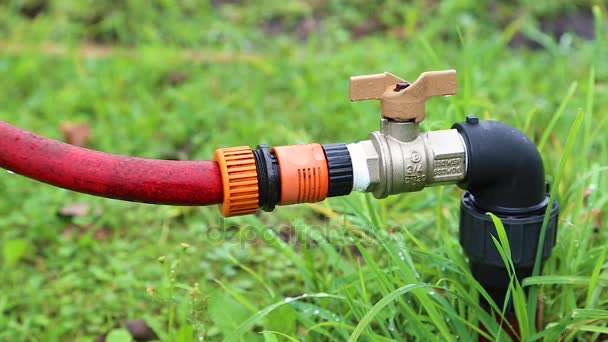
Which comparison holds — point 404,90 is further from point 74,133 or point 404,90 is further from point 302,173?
point 74,133

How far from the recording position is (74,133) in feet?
8.45

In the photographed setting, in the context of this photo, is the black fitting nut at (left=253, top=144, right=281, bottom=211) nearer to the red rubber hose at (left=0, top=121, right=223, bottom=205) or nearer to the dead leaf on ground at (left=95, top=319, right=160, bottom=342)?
the red rubber hose at (left=0, top=121, right=223, bottom=205)

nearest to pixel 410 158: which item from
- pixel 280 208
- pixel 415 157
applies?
pixel 415 157

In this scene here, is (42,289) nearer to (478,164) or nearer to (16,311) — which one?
(16,311)

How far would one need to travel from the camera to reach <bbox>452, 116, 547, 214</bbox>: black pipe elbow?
1.33 m

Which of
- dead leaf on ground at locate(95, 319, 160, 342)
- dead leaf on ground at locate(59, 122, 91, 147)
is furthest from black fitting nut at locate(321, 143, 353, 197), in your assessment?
dead leaf on ground at locate(59, 122, 91, 147)

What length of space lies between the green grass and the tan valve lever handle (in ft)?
0.84

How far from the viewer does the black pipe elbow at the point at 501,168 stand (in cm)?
133

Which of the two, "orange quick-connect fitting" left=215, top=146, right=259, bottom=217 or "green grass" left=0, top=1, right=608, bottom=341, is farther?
"green grass" left=0, top=1, right=608, bottom=341

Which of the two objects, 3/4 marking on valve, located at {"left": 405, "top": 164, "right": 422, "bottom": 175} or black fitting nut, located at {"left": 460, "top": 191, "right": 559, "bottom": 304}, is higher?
3/4 marking on valve, located at {"left": 405, "top": 164, "right": 422, "bottom": 175}

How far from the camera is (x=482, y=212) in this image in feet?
4.61

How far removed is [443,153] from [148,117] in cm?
166

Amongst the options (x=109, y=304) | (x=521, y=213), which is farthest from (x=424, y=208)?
(x=109, y=304)

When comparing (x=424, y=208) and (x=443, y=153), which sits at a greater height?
(x=443, y=153)
